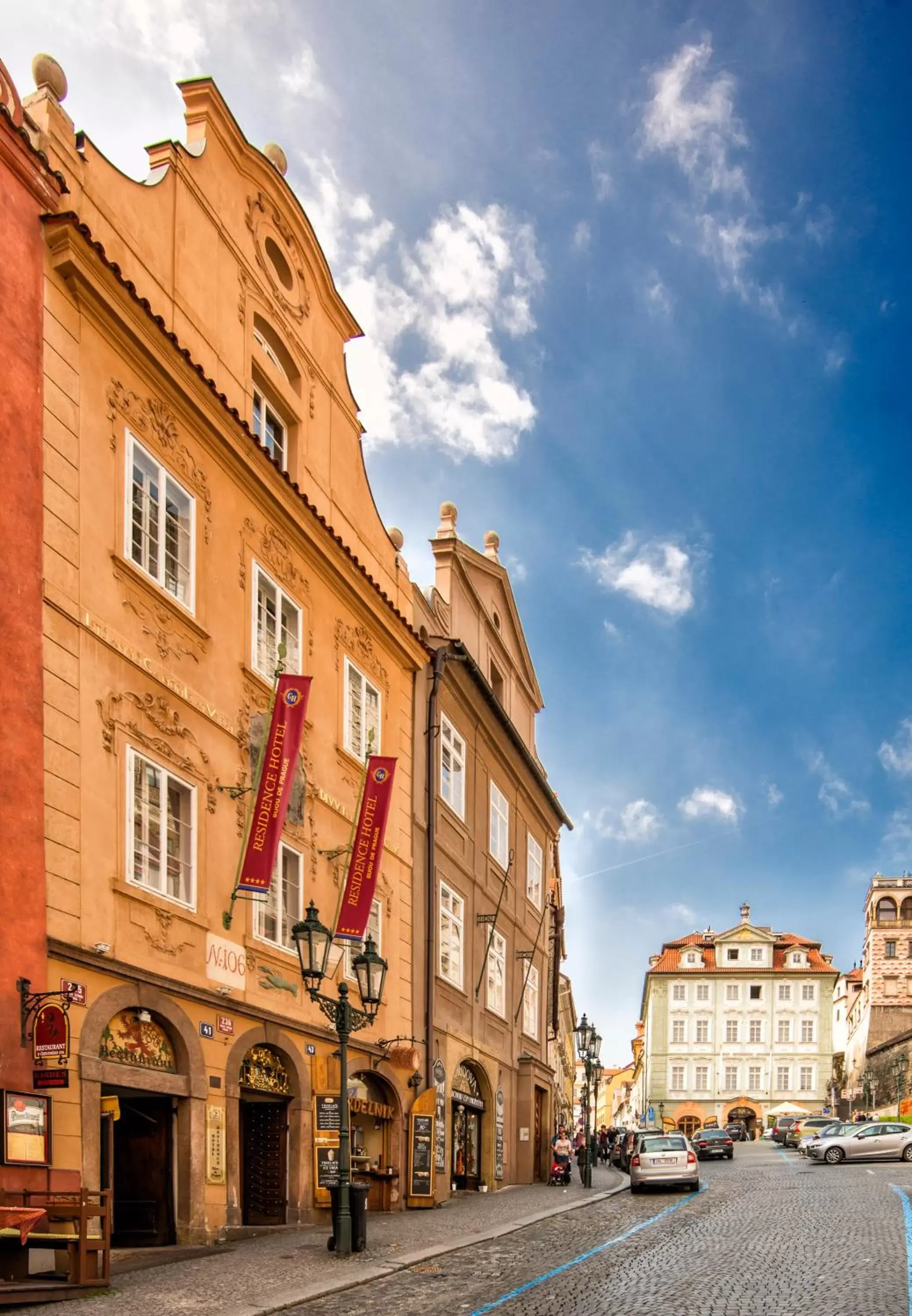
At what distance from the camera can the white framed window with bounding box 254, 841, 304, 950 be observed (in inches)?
801

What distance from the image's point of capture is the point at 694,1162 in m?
31.9

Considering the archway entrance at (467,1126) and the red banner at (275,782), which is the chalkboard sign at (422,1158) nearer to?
the archway entrance at (467,1126)

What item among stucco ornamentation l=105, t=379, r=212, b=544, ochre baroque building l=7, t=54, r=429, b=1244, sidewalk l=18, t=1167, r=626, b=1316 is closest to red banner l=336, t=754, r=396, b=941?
ochre baroque building l=7, t=54, r=429, b=1244

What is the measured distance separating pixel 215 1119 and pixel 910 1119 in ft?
181

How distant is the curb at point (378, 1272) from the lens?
12648 mm

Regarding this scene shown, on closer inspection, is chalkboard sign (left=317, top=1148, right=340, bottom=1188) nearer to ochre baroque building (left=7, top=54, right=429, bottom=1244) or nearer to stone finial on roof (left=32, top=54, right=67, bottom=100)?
ochre baroque building (left=7, top=54, right=429, bottom=1244)

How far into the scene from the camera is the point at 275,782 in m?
19.1

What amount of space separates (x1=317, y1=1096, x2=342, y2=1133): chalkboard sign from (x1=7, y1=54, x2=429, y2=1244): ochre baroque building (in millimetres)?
141

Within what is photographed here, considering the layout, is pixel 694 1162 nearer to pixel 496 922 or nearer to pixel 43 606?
pixel 496 922

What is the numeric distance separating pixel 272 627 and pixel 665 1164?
1679 centimetres

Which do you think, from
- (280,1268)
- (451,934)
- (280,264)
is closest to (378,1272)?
(280,1268)

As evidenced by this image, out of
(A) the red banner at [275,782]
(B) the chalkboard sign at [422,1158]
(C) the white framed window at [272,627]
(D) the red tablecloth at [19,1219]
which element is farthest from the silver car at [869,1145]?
(D) the red tablecloth at [19,1219]

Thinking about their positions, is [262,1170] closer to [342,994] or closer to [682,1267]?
[342,994]

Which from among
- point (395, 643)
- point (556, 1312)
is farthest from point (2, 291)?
point (395, 643)
